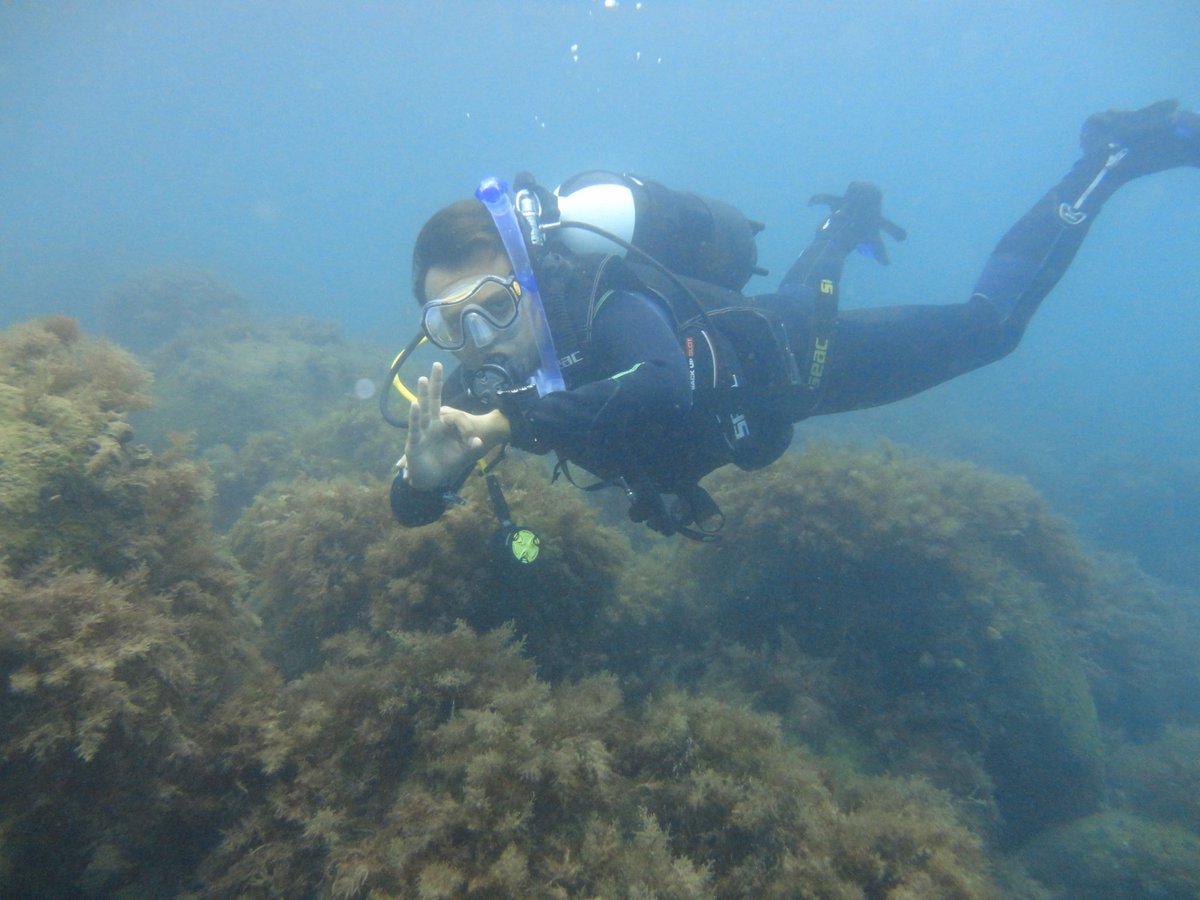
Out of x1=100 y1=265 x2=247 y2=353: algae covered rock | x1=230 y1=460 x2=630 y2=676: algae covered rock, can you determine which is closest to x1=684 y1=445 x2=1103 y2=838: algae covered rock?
x1=230 y1=460 x2=630 y2=676: algae covered rock

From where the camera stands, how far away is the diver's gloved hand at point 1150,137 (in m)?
6.30

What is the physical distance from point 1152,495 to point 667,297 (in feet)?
75.2

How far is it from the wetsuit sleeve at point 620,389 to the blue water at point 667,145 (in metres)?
18.6

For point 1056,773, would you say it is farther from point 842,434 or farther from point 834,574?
point 842,434

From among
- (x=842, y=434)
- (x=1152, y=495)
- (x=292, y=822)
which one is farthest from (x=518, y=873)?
(x=1152, y=495)

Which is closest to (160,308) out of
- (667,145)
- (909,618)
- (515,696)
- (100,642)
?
(100,642)

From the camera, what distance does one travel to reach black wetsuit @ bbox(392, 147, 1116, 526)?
290 cm

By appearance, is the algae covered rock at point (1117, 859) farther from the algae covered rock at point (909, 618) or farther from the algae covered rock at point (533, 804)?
the algae covered rock at point (533, 804)

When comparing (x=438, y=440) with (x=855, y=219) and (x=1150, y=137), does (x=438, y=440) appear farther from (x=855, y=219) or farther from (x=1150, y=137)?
(x=1150, y=137)

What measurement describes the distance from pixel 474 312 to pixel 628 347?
0.96 meters

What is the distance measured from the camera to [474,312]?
10.5 feet

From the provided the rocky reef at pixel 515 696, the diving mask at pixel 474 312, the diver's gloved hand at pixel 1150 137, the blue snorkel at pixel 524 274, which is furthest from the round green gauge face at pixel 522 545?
the diver's gloved hand at pixel 1150 137

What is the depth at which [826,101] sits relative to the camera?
124 m

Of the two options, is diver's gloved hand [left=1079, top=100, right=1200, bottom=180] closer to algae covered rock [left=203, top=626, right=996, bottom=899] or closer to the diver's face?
the diver's face
